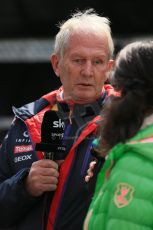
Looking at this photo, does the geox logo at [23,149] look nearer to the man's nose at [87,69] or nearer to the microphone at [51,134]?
the microphone at [51,134]

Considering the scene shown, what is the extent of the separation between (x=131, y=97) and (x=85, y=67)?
0.85 meters

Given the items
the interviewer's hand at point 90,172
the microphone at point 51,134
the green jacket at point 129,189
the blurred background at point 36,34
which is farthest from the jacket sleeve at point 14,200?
the blurred background at point 36,34

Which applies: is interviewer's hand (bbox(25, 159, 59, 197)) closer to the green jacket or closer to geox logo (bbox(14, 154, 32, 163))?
geox logo (bbox(14, 154, 32, 163))

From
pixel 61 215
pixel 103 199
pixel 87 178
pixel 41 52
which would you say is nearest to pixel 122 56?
pixel 103 199

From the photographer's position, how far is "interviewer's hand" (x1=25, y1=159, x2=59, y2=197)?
2.48 metres

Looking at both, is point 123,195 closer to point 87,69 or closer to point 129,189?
point 129,189

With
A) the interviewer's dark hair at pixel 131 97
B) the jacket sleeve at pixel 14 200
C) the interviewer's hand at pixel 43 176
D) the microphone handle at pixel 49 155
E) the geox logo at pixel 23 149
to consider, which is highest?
the interviewer's dark hair at pixel 131 97

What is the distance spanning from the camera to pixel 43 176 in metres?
2.49

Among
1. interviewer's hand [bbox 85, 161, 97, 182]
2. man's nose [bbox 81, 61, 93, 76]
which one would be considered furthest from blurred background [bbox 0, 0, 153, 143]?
interviewer's hand [bbox 85, 161, 97, 182]

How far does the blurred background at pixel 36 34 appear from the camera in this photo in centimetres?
557

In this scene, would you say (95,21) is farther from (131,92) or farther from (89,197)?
(131,92)

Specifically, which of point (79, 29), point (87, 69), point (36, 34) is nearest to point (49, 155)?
point (87, 69)

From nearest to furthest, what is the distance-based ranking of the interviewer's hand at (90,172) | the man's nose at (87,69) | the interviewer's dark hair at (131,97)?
the interviewer's dark hair at (131,97)
the interviewer's hand at (90,172)
the man's nose at (87,69)

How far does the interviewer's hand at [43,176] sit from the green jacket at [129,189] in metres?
0.62
